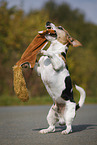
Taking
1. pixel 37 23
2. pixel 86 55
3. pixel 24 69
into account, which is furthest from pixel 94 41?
pixel 24 69

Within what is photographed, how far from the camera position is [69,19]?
1823 inches

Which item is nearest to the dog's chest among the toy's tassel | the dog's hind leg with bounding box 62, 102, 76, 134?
the toy's tassel

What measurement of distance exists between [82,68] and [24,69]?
73.7 ft

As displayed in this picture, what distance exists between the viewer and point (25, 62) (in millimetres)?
5715

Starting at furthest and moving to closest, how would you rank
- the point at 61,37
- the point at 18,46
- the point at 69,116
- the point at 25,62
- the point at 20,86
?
the point at 18,46 < the point at 61,37 < the point at 25,62 < the point at 20,86 < the point at 69,116

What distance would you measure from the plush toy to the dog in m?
0.12

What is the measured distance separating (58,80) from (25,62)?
706 mm

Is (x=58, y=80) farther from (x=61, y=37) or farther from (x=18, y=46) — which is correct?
(x=18, y=46)

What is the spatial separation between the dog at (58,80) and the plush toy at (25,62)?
0.12 meters

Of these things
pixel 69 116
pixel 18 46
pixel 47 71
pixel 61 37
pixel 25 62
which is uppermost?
pixel 18 46

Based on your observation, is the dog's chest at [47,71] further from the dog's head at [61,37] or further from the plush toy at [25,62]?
the dog's head at [61,37]

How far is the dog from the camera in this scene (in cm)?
546

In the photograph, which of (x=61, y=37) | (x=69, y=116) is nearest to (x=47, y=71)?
(x=61, y=37)

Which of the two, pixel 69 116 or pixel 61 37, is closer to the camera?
pixel 69 116
